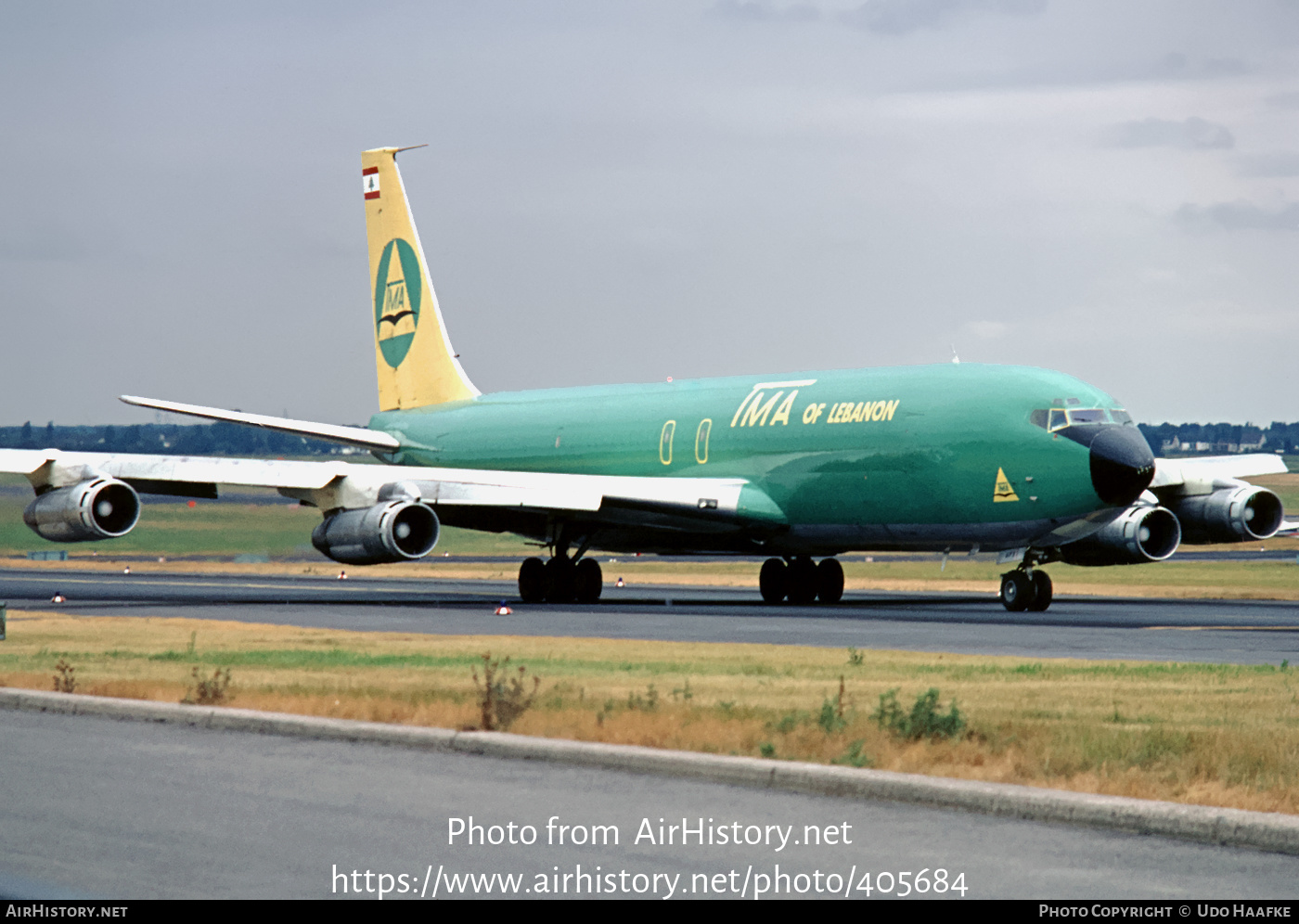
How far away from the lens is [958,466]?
3195 centimetres

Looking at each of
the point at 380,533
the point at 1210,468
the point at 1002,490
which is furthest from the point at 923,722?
the point at 1210,468

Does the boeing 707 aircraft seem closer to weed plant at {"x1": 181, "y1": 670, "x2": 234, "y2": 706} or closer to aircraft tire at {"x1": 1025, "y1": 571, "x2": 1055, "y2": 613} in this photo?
aircraft tire at {"x1": 1025, "y1": 571, "x2": 1055, "y2": 613}

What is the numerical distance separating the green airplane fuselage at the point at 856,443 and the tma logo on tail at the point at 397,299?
6.44 m

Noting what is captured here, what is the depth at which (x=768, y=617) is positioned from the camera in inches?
1198

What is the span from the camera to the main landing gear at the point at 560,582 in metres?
37.5

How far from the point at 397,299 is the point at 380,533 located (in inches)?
713

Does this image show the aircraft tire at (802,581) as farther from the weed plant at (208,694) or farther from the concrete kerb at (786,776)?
the concrete kerb at (786,776)

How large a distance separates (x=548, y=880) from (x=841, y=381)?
93.8 ft

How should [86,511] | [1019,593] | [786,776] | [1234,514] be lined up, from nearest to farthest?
[786,776] < [1019,593] < [86,511] < [1234,514]

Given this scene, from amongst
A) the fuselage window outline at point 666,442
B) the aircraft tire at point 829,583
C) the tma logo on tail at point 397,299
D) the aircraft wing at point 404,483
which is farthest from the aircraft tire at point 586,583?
the tma logo on tail at point 397,299

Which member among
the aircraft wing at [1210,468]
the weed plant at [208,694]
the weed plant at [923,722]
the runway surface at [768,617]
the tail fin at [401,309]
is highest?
the tail fin at [401,309]

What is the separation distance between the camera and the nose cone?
29.9 metres

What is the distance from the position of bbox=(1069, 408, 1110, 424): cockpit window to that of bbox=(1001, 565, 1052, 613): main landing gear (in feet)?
10.3

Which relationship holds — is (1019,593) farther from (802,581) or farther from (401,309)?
(401,309)
